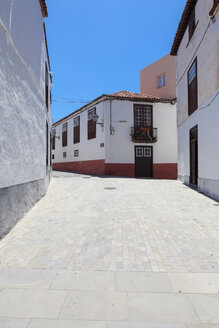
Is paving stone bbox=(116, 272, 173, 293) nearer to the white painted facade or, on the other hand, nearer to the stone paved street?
the stone paved street

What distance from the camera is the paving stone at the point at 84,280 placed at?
241 cm

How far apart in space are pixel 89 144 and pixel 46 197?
11.5 m

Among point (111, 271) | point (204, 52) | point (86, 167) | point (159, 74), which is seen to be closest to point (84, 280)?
point (111, 271)

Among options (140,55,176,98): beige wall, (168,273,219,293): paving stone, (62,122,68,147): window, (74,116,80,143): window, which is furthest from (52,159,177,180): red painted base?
(168,273,219,293): paving stone

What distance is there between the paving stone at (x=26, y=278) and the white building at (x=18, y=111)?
1.44m

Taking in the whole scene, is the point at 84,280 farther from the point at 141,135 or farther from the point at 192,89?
the point at 141,135

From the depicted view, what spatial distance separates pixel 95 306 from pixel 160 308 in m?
0.69

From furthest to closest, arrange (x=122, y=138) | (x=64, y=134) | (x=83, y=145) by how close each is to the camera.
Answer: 1. (x=64, y=134)
2. (x=83, y=145)
3. (x=122, y=138)

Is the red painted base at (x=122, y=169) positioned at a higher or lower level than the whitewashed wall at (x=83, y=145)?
lower

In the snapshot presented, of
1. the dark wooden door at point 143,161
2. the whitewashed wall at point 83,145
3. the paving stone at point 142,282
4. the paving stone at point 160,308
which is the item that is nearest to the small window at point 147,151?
the dark wooden door at point 143,161

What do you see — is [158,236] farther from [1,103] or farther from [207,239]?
[1,103]

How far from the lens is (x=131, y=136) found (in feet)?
55.3

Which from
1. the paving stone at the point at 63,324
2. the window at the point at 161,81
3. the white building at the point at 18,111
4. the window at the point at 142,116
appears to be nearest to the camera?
the paving stone at the point at 63,324

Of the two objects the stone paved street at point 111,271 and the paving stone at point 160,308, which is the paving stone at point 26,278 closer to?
the stone paved street at point 111,271
